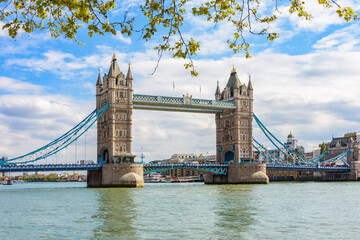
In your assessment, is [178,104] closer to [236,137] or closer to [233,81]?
[236,137]

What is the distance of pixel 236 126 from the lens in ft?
250

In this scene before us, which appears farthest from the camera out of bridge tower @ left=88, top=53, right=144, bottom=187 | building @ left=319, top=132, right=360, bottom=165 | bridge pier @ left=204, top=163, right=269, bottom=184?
building @ left=319, top=132, right=360, bottom=165

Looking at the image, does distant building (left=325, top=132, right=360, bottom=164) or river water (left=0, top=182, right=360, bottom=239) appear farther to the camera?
distant building (left=325, top=132, right=360, bottom=164)

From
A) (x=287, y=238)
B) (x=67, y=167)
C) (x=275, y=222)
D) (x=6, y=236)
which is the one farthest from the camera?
(x=67, y=167)

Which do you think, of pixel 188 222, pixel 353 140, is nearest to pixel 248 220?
pixel 188 222

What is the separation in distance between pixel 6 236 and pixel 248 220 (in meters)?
10.9

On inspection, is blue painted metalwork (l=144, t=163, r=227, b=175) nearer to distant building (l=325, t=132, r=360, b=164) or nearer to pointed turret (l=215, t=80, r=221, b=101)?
pointed turret (l=215, t=80, r=221, b=101)

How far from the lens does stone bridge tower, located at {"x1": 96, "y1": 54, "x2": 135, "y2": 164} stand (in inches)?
2557

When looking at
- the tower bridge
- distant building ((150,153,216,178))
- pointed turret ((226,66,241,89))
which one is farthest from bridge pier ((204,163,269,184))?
distant building ((150,153,216,178))

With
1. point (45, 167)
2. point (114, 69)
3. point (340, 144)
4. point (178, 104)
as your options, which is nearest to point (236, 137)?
point (178, 104)

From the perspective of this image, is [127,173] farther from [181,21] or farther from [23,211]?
[181,21]

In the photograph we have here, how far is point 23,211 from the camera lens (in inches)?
1120

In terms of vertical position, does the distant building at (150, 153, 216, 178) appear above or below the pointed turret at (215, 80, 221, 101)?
below

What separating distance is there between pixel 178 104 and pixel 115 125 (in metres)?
10.5
